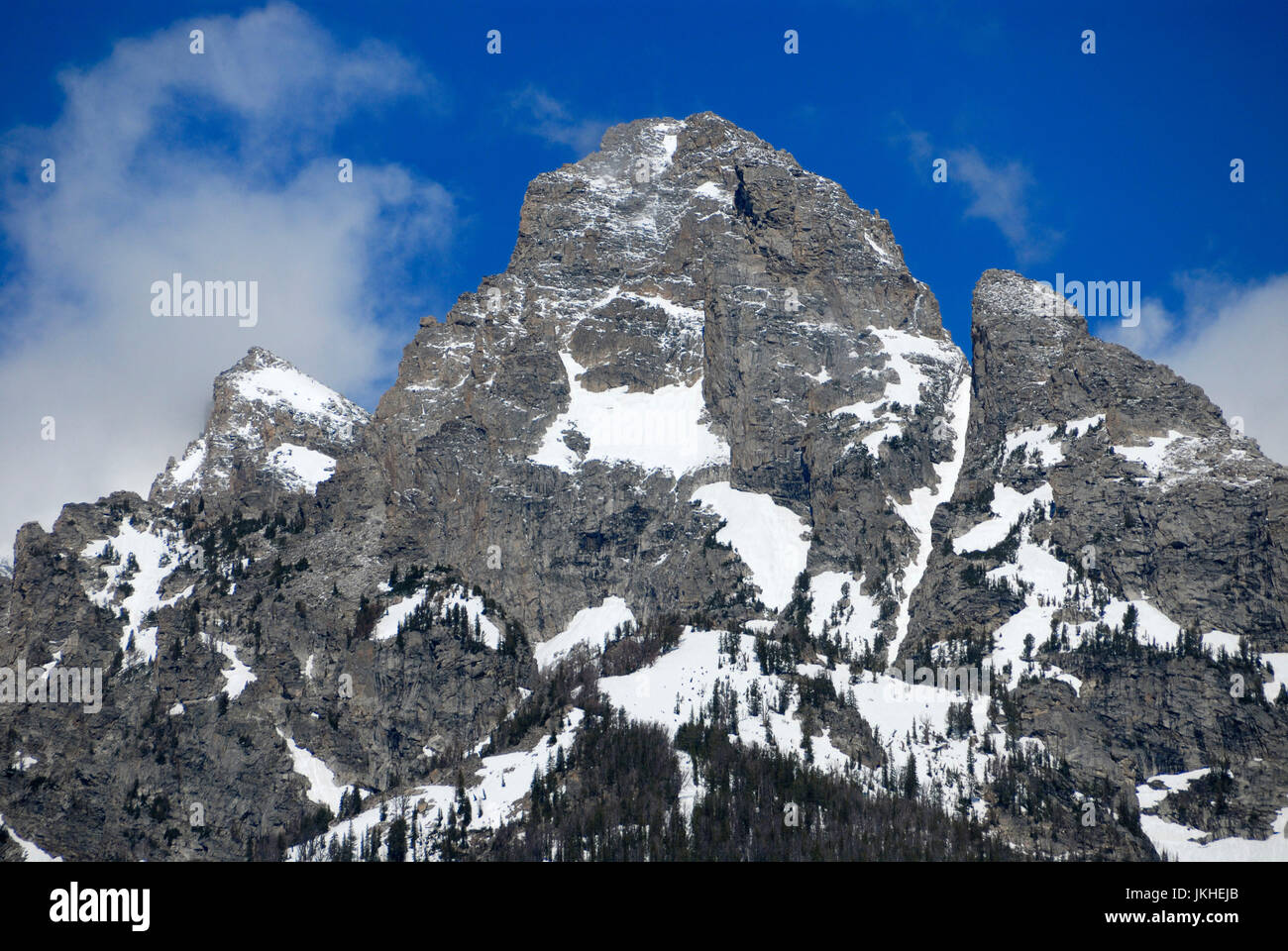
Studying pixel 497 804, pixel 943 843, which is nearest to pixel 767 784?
pixel 943 843

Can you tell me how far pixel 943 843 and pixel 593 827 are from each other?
47.1m

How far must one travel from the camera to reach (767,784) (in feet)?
612
